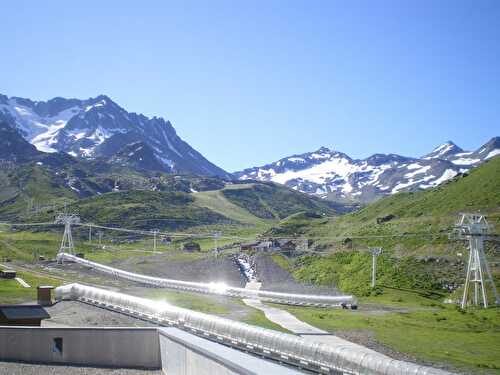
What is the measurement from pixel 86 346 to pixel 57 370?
198 cm

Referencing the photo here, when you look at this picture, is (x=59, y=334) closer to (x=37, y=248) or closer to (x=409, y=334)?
(x=409, y=334)

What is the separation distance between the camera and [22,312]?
45219 mm

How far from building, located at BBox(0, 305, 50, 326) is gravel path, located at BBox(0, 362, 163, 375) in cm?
1160

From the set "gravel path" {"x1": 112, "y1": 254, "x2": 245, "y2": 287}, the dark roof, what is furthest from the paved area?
"gravel path" {"x1": 112, "y1": 254, "x2": 245, "y2": 287}

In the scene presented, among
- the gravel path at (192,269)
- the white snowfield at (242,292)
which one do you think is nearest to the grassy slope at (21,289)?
the white snowfield at (242,292)

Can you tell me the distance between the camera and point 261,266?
13075cm

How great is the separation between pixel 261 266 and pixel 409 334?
77.8m

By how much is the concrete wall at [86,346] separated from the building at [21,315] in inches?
387

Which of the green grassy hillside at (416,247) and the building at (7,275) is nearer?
the green grassy hillside at (416,247)

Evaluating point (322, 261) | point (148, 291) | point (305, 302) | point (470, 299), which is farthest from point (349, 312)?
point (322, 261)

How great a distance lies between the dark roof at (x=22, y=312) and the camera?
4397cm

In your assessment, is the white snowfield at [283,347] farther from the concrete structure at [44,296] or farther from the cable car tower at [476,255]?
the cable car tower at [476,255]

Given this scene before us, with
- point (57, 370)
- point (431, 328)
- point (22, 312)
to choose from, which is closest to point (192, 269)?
point (431, 328)

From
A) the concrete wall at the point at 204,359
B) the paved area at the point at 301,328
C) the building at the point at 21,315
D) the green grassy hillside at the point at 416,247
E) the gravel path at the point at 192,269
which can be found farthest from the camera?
the gravel path at the point at 192,269
